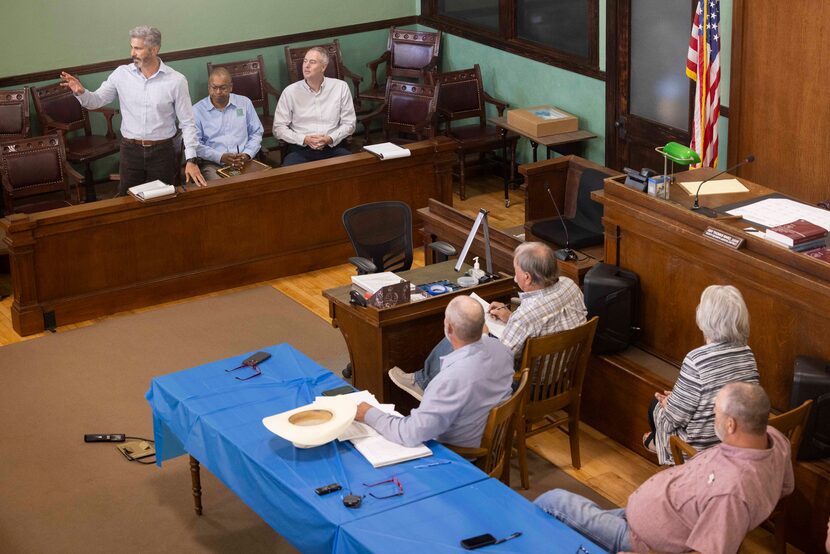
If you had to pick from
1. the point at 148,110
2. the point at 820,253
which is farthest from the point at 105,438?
the point at 820,253

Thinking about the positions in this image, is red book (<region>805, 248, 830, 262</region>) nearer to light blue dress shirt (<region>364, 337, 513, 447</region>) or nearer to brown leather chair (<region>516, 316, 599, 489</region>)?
brown leather chair (<region>516, 316, 599, 489</region>)

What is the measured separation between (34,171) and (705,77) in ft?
16.1

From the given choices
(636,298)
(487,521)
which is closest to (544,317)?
(636,298)

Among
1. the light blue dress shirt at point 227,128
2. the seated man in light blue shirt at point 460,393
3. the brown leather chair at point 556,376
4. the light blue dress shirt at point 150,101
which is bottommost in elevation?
the brown leather chair at point 556,376

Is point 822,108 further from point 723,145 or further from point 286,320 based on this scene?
point 286,320

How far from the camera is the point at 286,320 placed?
8.15m

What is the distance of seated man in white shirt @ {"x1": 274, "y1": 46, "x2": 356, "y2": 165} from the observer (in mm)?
9492

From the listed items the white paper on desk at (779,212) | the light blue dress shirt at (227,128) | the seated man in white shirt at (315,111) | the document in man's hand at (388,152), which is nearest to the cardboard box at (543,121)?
the document in man's hand at (388,152)

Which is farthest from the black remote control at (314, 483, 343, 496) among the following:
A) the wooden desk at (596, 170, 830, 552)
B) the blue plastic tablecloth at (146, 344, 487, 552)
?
the wooden desk at (596, 170, 830, 552)

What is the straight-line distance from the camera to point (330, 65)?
36.3 ft

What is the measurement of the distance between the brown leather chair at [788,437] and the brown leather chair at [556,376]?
34.2 inches

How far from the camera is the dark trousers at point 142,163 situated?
8.70m

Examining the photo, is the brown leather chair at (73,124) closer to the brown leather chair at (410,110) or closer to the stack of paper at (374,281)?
the brown leather chair at (410,110)

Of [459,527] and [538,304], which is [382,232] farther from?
[459,527]
